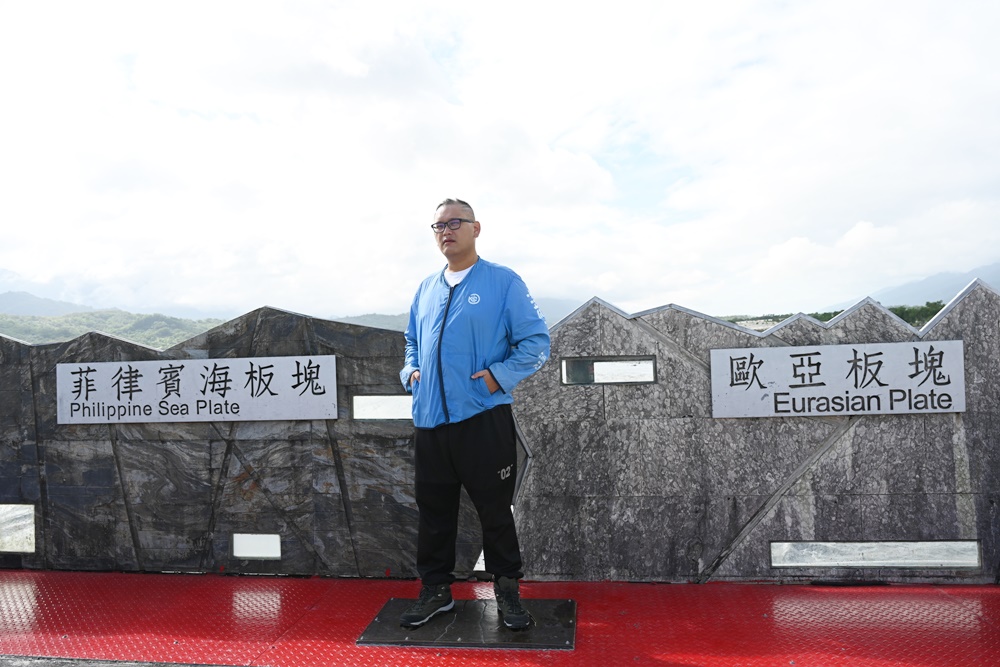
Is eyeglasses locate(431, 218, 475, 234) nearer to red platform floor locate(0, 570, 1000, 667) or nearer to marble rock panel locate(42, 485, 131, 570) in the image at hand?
red platform floor locate(0, 570, 1000, 667)

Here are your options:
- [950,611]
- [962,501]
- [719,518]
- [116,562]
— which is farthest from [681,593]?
[116,562]

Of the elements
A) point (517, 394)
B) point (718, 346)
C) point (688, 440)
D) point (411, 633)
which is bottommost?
point (411, 633)

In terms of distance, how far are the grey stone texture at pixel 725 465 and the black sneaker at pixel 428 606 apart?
560 mm

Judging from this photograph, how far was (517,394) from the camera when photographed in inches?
140

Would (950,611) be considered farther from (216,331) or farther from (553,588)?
(216,331)

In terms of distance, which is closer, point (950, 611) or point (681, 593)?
point (950, 611)

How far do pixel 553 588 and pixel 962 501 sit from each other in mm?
2070

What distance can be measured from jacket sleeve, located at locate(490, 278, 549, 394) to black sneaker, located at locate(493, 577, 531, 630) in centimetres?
85

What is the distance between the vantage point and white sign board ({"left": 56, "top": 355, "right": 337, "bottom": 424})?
371cm

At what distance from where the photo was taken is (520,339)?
3.00 metres

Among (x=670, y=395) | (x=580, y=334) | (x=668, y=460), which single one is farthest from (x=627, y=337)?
(x=668, y=460)

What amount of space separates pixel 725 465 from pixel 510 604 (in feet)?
4.26

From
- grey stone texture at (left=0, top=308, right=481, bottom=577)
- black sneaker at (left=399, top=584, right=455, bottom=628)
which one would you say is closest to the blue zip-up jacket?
grey stone texture at (left=0, top=308, right=481, bottom=577)

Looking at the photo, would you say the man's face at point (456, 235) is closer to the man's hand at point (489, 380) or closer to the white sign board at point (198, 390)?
the man's hand at point (489, 380)
